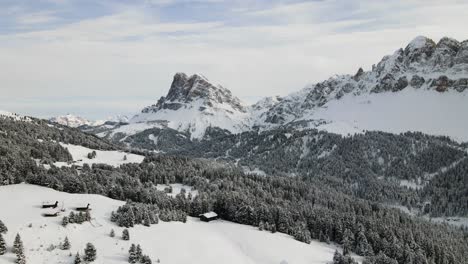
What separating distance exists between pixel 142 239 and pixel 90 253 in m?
18.5

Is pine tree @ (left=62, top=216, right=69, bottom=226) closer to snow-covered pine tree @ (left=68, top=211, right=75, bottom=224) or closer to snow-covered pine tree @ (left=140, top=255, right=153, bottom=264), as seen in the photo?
snow-covered pine tree @ (left=68, top=211, right=75, bottom=224)

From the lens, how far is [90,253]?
A: 110 meters

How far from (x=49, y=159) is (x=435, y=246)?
140m

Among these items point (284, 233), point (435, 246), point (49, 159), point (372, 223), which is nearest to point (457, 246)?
point (435, 246)

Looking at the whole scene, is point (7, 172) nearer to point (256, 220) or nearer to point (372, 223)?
point (256, 220)

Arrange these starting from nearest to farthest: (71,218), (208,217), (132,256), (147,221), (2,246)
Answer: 1. (2,246)
2. (132,256)
3. (71,218)
4. (147,221)
5. (208,217)

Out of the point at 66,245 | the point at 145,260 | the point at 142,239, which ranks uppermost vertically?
the point at 66,245

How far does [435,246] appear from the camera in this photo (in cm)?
16138

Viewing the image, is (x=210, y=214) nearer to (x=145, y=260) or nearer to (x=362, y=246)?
(x=362, y=246)

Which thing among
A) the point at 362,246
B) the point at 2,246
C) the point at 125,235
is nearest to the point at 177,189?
the point at 125,235

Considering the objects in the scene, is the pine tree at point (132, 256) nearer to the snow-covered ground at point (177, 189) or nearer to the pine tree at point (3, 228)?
the pine tree at point (3, 228)

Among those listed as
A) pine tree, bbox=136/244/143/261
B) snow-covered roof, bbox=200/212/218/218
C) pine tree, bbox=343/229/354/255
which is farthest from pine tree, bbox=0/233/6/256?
pine tree, bbox=343/229/354/255

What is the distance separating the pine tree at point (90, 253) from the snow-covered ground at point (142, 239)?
144 cm

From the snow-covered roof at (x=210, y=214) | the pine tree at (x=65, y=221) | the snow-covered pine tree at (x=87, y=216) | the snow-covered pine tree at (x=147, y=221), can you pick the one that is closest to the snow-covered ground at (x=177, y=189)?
the snow-covered roof at (x=210, y=214)
